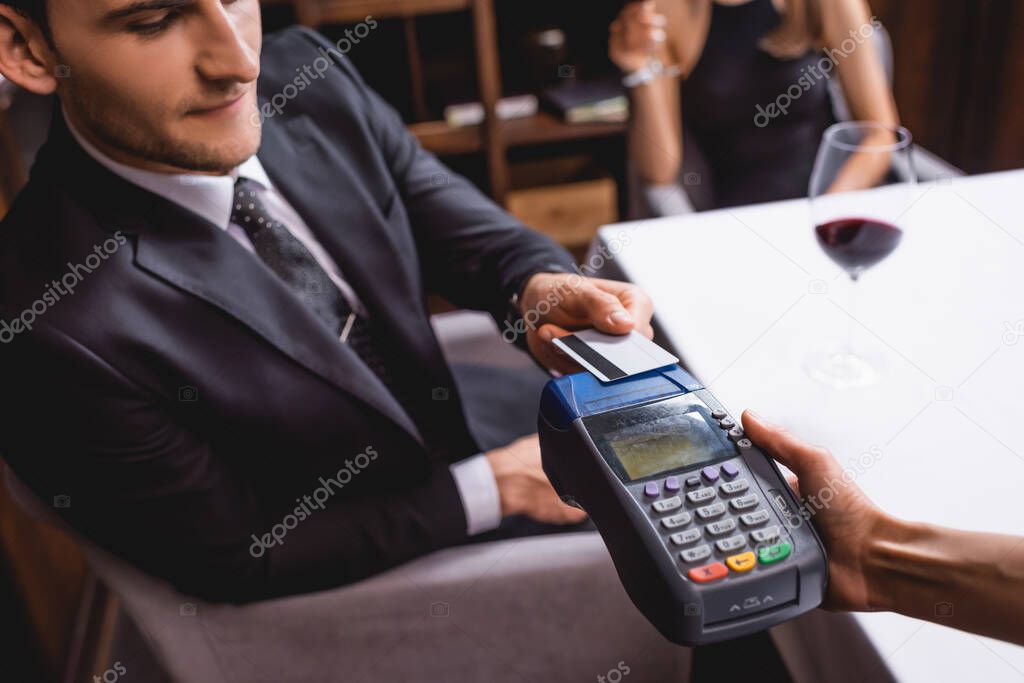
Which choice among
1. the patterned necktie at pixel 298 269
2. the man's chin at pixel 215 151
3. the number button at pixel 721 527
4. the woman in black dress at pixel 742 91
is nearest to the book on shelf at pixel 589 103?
the woman in black dress at pixel 742 91

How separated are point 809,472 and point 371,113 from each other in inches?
33.5

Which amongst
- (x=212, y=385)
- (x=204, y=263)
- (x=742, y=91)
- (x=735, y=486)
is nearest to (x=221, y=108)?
(x=204, y=263)

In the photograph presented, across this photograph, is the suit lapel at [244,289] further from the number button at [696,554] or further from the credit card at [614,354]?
the number button at [696,554]

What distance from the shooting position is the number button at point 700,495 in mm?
572

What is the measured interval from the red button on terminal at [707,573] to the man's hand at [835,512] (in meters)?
0.11

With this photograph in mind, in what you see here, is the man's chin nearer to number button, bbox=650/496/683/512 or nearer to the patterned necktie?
the patterned necktie

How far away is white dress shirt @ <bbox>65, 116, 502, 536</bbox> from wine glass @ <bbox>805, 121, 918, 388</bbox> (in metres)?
0.41

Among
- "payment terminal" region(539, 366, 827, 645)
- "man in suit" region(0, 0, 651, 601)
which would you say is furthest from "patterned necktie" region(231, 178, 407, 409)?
"payment terminal" region(539, 366, 827, 645)

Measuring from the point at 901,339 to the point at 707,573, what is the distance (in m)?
0.51

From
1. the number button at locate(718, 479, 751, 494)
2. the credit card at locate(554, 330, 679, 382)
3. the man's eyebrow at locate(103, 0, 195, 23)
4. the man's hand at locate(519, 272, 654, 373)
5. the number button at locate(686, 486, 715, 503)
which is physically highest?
the man's eyebrow at locate(103, 0, 195, 23)

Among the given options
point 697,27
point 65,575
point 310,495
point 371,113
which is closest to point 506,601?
point 310,495

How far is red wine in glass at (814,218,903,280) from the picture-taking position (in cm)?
85

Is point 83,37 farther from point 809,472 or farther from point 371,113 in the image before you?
point 809,472

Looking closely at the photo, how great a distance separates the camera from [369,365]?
1094 millimetres
